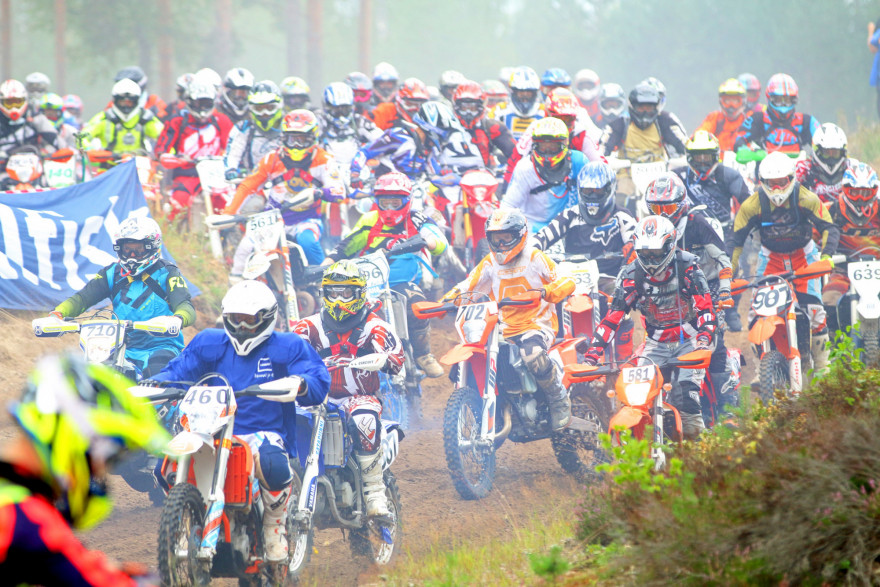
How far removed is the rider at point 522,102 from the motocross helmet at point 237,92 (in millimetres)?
3896

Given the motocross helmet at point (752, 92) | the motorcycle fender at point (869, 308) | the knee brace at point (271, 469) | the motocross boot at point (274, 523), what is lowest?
the motocross boot at point (274, 523)

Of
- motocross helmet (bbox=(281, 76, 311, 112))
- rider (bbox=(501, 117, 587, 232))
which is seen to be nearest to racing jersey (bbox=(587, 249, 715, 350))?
rider (bbox=(501, 117, 587, 232))

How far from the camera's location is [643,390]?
26.8ft

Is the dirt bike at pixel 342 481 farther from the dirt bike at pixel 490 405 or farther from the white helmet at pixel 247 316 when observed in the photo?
the dirt bike at pixel 490 405

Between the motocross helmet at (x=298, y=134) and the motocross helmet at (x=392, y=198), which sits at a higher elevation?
the motocross helmet at (x=298, y=134)

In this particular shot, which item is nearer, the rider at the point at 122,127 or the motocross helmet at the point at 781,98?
the motocross helmet at the point at 781,98

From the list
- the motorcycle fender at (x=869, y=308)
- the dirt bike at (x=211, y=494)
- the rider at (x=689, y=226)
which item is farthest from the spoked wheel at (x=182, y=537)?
the motorcycle fender at (x=869, y=308)

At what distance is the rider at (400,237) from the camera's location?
11148mm

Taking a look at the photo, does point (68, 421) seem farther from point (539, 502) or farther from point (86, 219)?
point (86, 219)

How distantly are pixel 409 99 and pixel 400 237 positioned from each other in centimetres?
354

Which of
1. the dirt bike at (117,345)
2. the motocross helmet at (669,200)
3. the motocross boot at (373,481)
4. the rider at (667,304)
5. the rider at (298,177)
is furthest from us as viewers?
the rider at (298,177)

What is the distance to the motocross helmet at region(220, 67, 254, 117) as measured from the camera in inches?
606

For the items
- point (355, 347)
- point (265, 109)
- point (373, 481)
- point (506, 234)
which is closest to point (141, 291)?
point (355, 347)

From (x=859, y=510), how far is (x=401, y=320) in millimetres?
6778
